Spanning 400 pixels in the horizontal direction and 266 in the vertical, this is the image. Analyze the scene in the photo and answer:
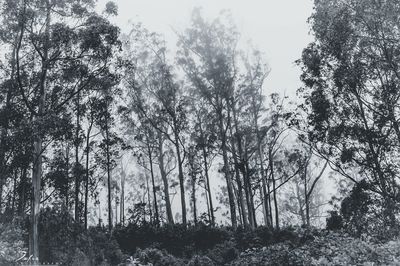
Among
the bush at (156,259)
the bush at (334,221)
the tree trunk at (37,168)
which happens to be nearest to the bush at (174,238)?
the bush at (156,259)

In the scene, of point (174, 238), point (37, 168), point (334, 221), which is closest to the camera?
point (37, 168)

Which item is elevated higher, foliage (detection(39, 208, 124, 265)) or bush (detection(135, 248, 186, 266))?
foliage (detection(39, 208, 124, 265))

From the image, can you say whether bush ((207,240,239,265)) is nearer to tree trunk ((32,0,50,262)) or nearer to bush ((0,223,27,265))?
tree trunk ((32,0,50,262))

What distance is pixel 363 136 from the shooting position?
19.6 meters

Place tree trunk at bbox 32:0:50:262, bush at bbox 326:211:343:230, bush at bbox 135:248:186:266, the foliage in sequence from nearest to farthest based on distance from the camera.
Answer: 1. tree trunk at bbox 32:0:50:262
2. bush at bbox 135:248:186:266
3. the foliage
4. bush at bbox 326:211:343:230

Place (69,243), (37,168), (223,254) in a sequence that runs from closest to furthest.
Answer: (37,168)
(69,243)
(223,254)

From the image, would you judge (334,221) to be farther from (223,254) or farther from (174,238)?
(174,238)

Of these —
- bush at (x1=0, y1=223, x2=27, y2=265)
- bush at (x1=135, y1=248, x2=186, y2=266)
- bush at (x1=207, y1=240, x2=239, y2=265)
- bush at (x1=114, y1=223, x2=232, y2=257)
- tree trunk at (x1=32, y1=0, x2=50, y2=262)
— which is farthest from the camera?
bush at (x1=114, y1=223, x2=232, y2=257)

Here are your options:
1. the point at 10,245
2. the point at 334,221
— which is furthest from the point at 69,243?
the point at 334,221

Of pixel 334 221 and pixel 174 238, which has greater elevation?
pixel 334 221

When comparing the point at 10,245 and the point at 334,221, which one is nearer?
the point at 10,245

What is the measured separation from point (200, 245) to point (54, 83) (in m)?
11.2

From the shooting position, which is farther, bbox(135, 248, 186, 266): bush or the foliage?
the foliage

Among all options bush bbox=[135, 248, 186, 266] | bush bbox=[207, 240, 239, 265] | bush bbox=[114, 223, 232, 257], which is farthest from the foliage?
bush bbox=[207, 240, 239, 265]
